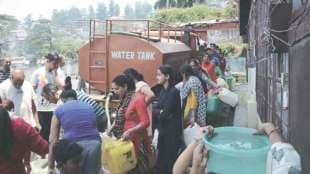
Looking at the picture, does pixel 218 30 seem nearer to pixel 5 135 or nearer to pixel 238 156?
pixel 5 135

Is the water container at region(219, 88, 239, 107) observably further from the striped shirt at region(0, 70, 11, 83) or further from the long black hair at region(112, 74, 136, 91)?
the striped shirt at region(0, 70, 11, 83)

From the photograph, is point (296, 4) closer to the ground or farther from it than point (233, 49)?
closer to the ground

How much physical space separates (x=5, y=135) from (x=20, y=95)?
3.40 m

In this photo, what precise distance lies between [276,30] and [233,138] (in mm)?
1280

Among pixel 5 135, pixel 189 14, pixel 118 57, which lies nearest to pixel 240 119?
pixel 118 57

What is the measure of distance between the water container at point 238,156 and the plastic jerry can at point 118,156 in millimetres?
2396

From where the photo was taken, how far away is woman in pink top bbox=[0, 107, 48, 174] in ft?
13.1

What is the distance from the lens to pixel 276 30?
14.4 feet

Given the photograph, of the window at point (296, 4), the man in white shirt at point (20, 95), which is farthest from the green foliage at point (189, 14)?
the window at point (296, 4)

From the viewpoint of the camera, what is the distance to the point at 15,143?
4152mm

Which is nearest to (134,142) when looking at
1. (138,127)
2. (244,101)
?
(138,127)

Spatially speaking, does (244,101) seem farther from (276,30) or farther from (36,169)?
(276,30)

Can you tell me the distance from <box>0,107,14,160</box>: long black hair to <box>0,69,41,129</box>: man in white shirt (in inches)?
119

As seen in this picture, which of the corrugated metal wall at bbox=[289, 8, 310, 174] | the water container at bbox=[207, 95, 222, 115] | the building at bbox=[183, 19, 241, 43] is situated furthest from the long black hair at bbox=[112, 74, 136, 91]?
the building at bbox=[183, 19, 241, 43]
